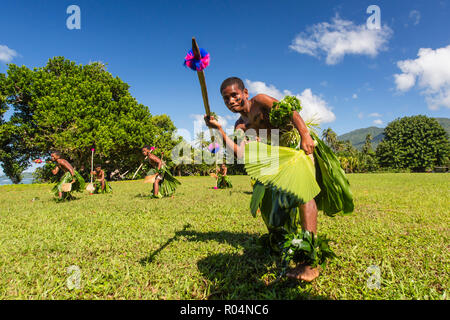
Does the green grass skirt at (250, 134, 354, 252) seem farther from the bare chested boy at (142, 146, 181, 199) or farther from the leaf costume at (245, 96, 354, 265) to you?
the bare chested boy at (142, 146, 181, 199)

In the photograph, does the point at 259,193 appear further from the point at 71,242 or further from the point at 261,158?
the point at 71,242

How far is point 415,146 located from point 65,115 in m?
57.3

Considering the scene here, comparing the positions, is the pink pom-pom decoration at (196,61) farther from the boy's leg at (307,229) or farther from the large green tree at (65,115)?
the large green tree at (65,115)

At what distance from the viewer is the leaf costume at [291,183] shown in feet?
6.97

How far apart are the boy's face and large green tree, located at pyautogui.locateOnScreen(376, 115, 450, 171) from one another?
55.1 meters

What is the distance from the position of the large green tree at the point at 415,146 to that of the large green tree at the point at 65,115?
47.4 metres

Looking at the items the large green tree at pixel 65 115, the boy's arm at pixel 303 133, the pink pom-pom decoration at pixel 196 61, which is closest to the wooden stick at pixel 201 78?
the pink pom-pom decoration at pixel 196 61

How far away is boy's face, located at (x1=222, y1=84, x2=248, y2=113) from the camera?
2662 mm

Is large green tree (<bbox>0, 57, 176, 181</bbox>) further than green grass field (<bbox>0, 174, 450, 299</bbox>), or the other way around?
large green tree (<bbox>0, 57, 176, 181</bbox>)

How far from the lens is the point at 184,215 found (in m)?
5.74

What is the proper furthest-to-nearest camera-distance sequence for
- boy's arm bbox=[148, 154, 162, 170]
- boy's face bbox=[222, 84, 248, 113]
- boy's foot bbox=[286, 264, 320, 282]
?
boy's arm bbox=[148, 154, 162, 170] → boy's face bbox=[222, 84, 248, 113] → boy's foot bbox=[286, 264, 320, 282]

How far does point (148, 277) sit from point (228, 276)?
0.85 metres

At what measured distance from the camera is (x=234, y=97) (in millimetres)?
2684

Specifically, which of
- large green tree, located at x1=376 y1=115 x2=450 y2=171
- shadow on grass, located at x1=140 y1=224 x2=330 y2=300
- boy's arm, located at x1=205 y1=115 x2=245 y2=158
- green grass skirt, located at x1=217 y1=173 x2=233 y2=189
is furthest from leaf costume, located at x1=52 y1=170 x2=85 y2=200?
large green tree, located at x1=376 y1=115 x2=450 y2=171
